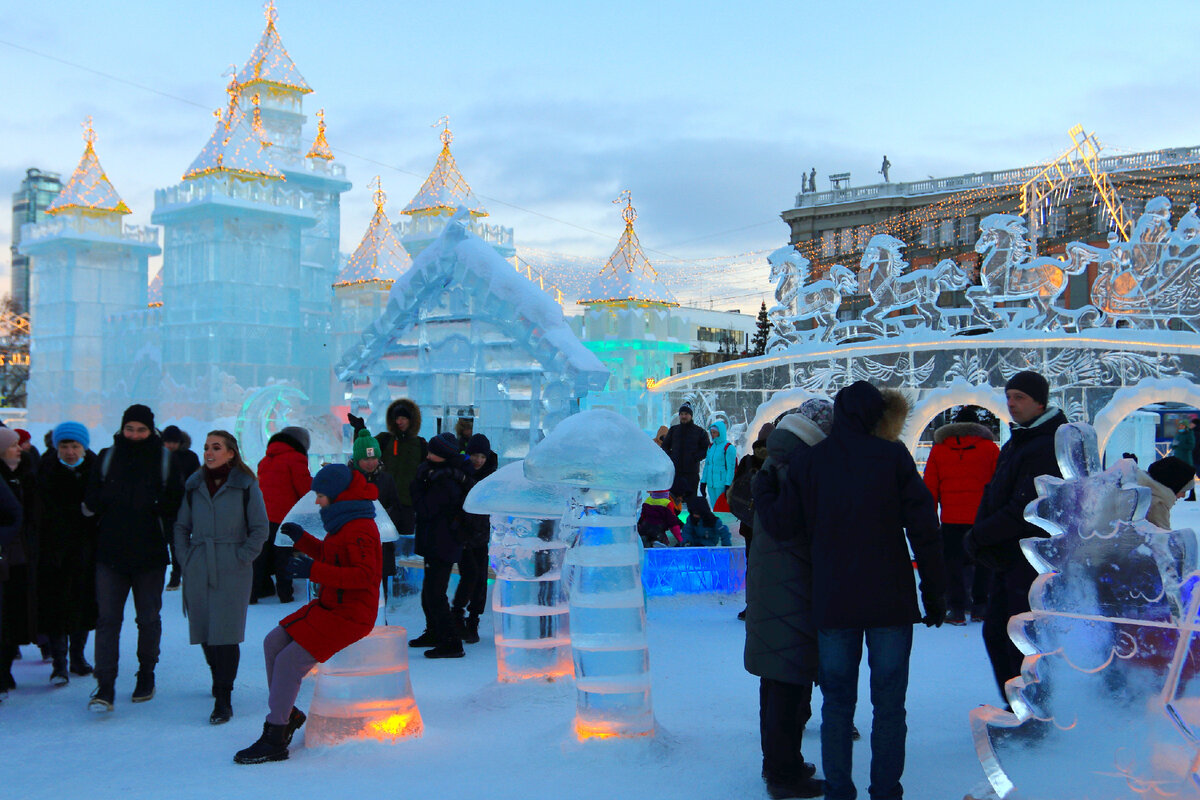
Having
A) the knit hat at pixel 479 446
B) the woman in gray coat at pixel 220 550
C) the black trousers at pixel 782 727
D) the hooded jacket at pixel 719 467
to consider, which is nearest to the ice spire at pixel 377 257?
the hooded jacket at pixel 719 467

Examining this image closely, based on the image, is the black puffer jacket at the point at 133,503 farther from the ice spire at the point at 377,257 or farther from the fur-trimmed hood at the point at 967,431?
the ice spire at the point at 377,257

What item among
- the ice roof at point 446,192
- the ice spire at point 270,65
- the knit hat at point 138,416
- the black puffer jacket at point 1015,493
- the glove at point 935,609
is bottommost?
the glove at point 935,609

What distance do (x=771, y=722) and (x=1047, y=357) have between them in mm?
10416

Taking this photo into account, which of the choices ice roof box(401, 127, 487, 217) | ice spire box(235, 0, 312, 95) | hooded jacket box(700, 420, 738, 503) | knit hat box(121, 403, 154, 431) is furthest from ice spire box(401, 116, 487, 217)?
knit hat box(121, 403, 154, 431)

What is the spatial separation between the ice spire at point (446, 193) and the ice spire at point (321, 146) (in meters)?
3.55

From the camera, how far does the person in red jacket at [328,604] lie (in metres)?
4.71

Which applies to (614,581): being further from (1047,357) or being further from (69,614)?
(1047,357)

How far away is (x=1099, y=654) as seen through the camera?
3750 mm

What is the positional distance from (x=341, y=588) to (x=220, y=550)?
1.09 m

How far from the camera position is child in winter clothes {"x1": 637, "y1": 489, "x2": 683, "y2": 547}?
30.9 feet

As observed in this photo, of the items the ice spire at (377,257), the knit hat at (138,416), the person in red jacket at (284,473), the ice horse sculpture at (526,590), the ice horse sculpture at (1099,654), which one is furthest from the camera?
the ice spire at (377,257)

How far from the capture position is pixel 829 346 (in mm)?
15133

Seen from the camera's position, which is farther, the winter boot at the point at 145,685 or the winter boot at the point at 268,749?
the winter boot at the point at 145,685

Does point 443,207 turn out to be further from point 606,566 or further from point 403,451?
point 606,566
